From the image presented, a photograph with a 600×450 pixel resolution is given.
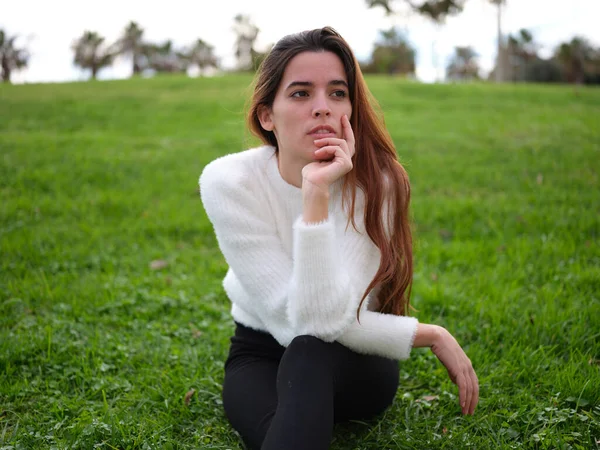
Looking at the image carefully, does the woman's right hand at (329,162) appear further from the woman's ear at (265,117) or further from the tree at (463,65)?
the tree at (463,65)

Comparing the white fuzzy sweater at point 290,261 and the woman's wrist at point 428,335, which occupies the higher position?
the white fuzzy sweater at point 290,261

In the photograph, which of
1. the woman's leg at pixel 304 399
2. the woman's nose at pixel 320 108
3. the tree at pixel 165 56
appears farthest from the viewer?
the tree at pixel 165 56

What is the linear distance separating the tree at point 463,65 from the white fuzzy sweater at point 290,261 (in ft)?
193

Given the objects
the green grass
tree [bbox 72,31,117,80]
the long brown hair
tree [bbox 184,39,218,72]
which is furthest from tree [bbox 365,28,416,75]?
the long brown hair

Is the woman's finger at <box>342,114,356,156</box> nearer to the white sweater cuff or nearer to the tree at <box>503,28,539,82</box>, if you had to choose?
the white sweater cuff

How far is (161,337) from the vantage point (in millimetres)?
3529

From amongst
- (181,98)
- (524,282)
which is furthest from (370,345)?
(181,98)

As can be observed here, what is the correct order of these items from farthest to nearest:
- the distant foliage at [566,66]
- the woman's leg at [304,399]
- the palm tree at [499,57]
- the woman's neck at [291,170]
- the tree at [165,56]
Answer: the tree at [165,56], the distant foliage at [566,66], the palm tree at [499,57], the woman's neck at [291,170], the woman's leg at [304,399]

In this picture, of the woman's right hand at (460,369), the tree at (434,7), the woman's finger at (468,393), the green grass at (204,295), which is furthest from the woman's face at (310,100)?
the tree at (434,7)

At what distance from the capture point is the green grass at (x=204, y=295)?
8.57 ft

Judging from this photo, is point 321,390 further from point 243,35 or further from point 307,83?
point 243,35

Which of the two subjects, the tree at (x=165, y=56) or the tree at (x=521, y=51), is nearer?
the tree at (x=521, y=51)

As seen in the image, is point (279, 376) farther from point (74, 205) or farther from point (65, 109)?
point (65, 109)

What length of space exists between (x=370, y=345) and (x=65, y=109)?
12.8 meters
